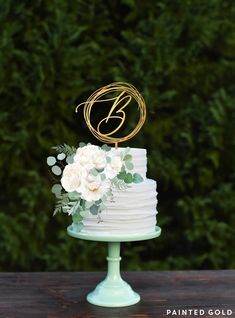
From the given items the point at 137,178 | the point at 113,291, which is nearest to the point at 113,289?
the point at 113,291

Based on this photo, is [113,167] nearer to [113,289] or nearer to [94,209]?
[94,209]

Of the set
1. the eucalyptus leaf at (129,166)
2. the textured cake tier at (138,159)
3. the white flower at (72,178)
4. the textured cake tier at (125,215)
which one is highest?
the textured cake tier at (138,159)

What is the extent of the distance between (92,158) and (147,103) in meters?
1.24

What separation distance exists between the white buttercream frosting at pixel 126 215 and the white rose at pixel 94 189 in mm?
54

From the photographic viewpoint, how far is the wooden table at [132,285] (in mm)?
1563

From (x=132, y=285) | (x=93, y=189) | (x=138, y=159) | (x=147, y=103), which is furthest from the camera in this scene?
(x=147, y=103)

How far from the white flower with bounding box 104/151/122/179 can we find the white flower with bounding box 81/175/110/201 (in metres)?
0.02

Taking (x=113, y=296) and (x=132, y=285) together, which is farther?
(x=132, y=285)

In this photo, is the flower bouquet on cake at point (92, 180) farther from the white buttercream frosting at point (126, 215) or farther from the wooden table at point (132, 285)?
the wooden table at point (132, 285)

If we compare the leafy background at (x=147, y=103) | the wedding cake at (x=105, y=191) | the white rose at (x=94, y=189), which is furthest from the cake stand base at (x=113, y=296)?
the leafy background at (x=147, y=103)

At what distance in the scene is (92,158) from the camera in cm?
153

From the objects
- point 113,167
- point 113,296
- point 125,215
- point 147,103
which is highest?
point 147,103

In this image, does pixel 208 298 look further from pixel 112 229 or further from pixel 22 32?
pixel 22 32

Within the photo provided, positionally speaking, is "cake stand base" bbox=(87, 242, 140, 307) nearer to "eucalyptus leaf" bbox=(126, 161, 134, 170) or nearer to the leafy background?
"eucalyptus leaf" bbox=(126, 161, 134, 170)
